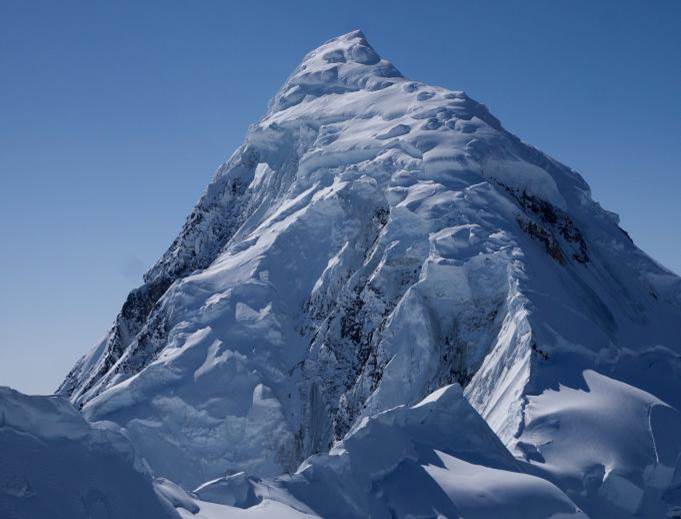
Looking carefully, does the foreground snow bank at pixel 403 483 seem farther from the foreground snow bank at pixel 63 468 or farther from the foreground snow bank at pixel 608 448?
the foreground snow bank at pixel 608 448

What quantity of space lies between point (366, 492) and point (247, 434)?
15246mm

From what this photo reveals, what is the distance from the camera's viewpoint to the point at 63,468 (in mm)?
19797

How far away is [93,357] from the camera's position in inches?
2345

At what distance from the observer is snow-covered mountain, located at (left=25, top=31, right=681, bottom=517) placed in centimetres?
2550

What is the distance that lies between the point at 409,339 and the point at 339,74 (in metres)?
25.4

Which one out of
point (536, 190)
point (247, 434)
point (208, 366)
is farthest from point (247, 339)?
point (536, 190)

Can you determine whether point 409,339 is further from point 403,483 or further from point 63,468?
point 63,468

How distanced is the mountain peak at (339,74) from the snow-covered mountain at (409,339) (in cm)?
144

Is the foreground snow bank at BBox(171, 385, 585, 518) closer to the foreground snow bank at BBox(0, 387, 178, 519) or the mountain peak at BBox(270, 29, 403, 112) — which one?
the foreground snow bank at BBox(0, 387, 178, 519)

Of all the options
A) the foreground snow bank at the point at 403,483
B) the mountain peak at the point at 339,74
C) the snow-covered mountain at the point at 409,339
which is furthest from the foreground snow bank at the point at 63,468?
the mountain peak at the point at 339,74

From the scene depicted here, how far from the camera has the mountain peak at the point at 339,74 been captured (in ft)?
182

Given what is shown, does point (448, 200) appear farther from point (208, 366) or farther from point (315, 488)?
point (315, 488)

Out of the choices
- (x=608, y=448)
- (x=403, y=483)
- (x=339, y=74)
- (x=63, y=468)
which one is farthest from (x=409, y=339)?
(x=339, y=74)

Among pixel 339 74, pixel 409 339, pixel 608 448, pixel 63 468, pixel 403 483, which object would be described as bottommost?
pixel 63 468
